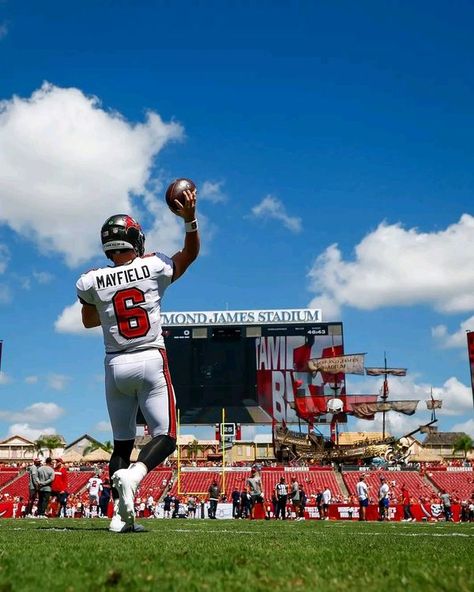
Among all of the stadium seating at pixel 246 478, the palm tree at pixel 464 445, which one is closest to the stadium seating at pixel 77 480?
the stadium seating at pixel 246 478

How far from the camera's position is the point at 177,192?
17.3 ft

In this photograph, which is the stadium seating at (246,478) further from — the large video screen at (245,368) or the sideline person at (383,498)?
the sideline person at (383,498)

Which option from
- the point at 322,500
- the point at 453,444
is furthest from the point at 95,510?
the point at 453,444

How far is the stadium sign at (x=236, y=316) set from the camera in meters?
57.9

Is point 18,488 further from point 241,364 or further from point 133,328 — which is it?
point 133,328

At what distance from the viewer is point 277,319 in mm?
60344

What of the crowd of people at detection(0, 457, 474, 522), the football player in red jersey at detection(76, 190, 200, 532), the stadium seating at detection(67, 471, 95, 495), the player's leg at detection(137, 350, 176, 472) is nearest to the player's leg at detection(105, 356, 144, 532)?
the football player in red jersey at detection(76, 190, 200, 532)

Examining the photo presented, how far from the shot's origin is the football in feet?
17.2

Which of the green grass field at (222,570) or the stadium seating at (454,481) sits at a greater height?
the stadium seating at (454,481)

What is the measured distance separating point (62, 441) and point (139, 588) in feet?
342

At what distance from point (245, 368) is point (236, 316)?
968 centimetres

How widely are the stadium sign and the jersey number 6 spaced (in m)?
50.4

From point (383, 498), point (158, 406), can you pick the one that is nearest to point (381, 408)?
point (383, 498)

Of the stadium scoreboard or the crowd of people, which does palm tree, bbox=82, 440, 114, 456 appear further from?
the crowd of people
